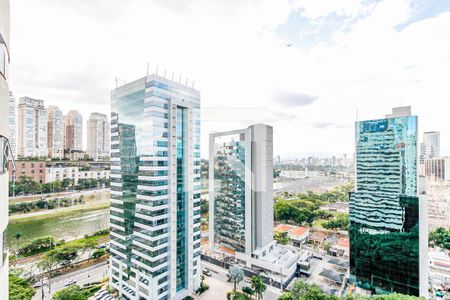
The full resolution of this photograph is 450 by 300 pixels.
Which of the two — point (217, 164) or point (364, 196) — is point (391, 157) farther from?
point (217, 164)

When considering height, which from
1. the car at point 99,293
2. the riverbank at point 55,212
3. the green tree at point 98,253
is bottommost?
the car at point 99,293

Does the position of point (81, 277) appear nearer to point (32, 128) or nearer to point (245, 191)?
point (32, 128)

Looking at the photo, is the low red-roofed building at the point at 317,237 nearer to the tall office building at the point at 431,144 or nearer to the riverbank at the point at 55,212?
the tall office building at the point at 431,144

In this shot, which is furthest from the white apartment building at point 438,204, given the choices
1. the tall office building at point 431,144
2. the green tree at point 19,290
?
the green tree at point 19,290

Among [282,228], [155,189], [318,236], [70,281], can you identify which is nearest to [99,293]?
[70,281]

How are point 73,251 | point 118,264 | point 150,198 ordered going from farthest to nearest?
point 73,251, point 118,264, point 150,198

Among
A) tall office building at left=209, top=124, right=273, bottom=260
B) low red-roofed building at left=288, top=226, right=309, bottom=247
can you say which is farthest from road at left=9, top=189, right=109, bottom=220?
low red-roofed building at left=288, top=226, right=309, bottom=247

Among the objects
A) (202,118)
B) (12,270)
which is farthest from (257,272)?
(12,270)
